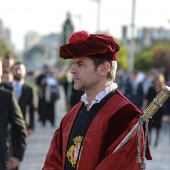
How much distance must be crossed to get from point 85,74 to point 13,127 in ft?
6.69

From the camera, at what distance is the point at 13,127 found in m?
5.78

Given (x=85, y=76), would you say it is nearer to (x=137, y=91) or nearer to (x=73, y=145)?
(x=73, y=145)

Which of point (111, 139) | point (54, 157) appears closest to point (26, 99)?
point (54, 157)

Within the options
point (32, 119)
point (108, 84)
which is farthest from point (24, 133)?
point (32, 119)

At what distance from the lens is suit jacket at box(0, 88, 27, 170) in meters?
5.45

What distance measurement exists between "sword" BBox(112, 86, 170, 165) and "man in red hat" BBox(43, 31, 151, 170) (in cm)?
5

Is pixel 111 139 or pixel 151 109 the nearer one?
pixel 151 109

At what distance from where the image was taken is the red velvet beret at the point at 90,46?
3.86m

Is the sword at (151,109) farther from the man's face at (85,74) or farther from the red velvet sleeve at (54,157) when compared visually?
the red velvet sleeve at (54,157)

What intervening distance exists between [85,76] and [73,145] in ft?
1.56

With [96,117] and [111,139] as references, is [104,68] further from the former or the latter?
[111,139]

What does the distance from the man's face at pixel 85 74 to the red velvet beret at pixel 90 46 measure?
0.17 feet

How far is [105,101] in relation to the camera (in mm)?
3947

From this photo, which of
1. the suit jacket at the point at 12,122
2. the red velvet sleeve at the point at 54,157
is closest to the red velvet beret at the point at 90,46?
the red velvet sleeve at the point at 54,157
